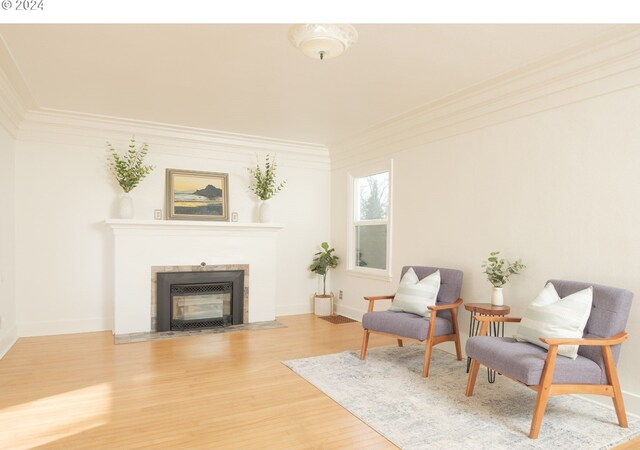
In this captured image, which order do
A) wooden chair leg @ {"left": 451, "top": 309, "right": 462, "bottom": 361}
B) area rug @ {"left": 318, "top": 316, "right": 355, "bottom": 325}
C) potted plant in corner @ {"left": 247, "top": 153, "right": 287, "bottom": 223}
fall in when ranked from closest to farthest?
wooden chair leg @ {"left": 451, "top": 309, "right": 462, "bottom": 361} → area rug @ {"left": 318, "top": 316, "right": 355, "bottom": 325} → potted plant in corner @ {"left": 247, "top": 153, "right": 287, "bottom": 223}

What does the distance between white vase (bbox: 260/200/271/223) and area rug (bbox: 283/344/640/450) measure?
2.37 metres

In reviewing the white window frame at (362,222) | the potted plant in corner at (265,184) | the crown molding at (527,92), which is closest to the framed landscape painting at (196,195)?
the potted plant in corner at (265,184)

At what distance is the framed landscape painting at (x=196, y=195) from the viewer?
536 cm

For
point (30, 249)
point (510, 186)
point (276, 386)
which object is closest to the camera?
point (276, 386)

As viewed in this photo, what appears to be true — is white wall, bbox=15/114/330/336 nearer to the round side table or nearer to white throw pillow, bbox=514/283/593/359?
the round side table

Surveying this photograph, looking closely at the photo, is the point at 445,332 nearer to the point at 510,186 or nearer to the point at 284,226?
the point at 510,186

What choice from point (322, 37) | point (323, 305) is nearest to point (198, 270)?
point (323, 305)

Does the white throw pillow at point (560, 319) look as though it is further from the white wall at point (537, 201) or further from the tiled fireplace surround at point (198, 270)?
the tiled fireplace surround at point (198, 270)

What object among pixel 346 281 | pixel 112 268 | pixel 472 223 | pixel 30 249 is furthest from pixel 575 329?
pixel 30 249

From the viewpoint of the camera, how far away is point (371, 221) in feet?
18.3

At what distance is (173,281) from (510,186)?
395 centimetres

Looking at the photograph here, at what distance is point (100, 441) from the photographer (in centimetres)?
236

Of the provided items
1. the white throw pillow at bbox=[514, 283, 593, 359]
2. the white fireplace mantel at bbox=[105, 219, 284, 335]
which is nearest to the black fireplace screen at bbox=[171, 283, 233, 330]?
the white fireplace mantel at bbox=[105, 219, 284, 335]

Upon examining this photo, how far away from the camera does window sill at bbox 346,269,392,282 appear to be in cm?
518
